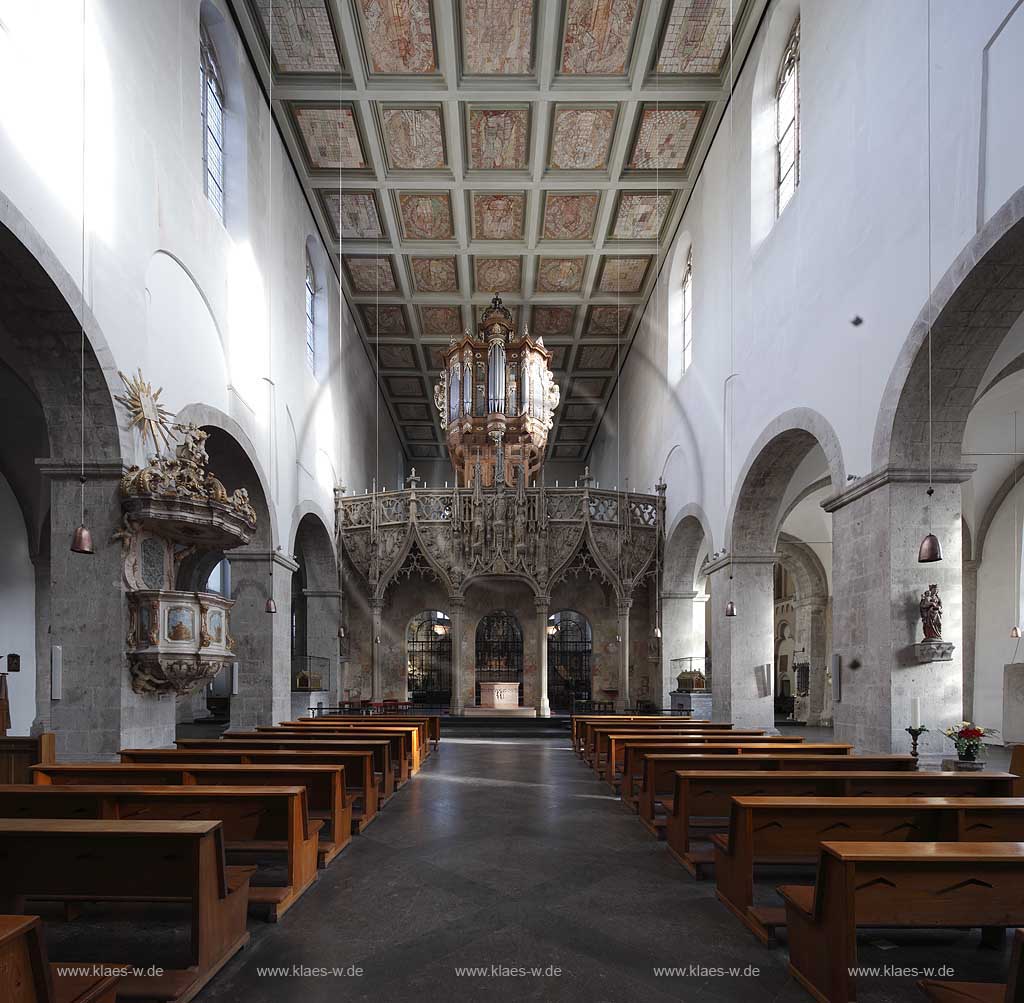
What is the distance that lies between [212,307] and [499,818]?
8638 mm

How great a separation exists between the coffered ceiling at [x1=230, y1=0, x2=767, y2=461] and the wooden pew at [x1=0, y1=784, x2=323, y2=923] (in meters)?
13.3

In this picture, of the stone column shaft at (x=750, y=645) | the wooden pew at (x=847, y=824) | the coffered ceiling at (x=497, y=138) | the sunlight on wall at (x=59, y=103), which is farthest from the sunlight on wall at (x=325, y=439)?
the wooden pew at (x=847, y=824)

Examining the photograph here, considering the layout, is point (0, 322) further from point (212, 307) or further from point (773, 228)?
point (773, 228)

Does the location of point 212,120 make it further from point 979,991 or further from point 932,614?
point 979,991

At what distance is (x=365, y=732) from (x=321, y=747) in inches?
98.3

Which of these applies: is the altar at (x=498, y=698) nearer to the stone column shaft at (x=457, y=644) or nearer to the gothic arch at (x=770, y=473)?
the stone column shaft at (x=457, y=644)

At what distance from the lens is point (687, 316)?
68.0 feet

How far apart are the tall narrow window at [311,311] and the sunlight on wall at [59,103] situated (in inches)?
399

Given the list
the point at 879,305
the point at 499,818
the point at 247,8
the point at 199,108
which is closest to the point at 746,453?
the point at 879,305

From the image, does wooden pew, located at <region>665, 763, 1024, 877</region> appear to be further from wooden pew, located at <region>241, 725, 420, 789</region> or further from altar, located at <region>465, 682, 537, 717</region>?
altar, located at <region>465, 682, 537, 717</region>

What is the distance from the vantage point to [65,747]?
30.4ft

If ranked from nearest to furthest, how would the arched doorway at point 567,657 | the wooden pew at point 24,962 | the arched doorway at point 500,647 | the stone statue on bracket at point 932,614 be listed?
1. the wooden pew at point 24,962
2. the stone statue on bracket at point 932,614
3. the arched doorway at point 500,647
4. the arched doorway at point 567,657

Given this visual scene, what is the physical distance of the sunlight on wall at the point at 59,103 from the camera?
7.92m

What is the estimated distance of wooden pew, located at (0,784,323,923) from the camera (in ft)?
18.0
